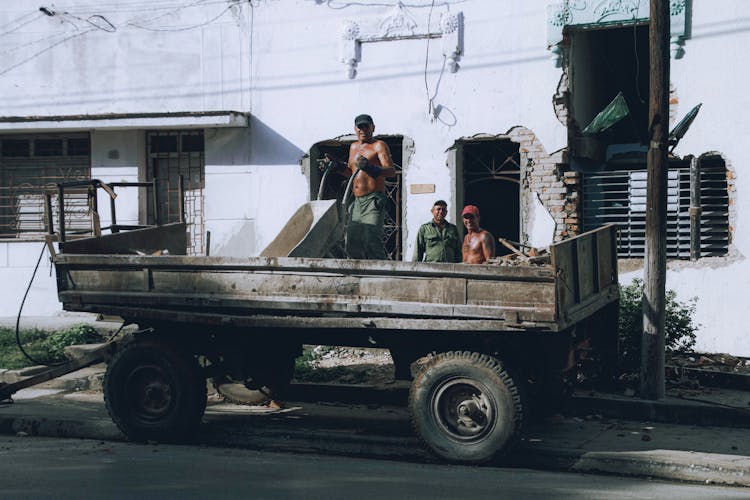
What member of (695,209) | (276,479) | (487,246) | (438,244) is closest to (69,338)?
(438,244)

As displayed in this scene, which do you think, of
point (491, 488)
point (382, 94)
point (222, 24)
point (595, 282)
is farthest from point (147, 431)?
point (222, 24)

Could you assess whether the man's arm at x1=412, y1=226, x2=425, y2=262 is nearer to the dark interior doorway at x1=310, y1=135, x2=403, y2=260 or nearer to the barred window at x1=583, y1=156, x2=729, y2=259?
the dark interior doorway at x1=310, y1=135, x2=403, y2=260

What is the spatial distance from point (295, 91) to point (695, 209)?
5428 millimetres

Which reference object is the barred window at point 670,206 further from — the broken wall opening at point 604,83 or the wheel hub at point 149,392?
the wheel hub at point 149,392

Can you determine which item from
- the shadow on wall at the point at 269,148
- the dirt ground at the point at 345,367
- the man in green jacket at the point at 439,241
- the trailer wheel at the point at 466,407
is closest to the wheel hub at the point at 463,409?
the trailer wheel at the point at 466,407

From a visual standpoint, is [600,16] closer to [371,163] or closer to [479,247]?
[479,247]

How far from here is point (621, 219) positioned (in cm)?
1222

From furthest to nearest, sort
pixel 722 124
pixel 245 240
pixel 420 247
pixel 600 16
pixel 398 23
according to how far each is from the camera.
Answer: pixel 245 240
pixel 398 23
pixel 600 16
pixel 722 124
pixel 420 247

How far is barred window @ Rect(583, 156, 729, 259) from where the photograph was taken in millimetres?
11602

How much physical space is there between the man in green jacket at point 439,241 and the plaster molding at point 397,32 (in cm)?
328

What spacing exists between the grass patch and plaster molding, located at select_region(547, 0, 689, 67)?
681cm

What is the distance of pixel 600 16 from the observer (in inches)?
461

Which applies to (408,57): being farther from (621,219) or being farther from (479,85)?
(621,219)

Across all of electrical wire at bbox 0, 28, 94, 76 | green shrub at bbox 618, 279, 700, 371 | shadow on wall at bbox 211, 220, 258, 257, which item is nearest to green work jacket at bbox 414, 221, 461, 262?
green shrub at bbox 618, 279, 700, 371
